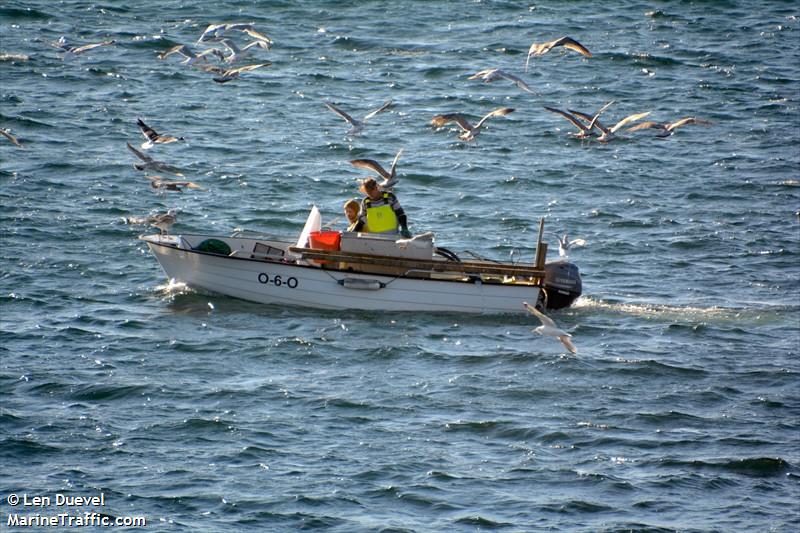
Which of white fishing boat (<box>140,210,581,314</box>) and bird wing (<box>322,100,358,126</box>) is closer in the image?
white fishing boat (<box>140,210,581,314</box>)

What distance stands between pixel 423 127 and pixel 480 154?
196 cm

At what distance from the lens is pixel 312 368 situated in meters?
16.9

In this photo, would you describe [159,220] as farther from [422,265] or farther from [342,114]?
[422,265]

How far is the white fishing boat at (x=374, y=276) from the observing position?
18.6 meters

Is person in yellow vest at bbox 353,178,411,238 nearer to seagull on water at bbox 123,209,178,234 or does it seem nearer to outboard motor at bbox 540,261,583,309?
outboard motor at bbox 540,261,583,309

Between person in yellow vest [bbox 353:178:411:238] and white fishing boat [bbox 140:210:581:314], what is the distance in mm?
220

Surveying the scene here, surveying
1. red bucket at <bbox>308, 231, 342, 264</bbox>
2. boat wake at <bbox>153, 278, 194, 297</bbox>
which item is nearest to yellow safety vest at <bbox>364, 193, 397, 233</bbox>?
red bucket at <bbox>308, 231, 342, 264</bbox>

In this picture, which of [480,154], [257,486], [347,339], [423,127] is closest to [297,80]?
[423,127]

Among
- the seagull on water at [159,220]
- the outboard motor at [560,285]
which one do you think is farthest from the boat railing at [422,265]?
the seagull on water at [159,220]

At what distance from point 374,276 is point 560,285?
2.43 meters

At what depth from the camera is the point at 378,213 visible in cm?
1881

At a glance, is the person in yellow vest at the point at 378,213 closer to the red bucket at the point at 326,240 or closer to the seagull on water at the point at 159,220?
the red bucket at the point at 326,240

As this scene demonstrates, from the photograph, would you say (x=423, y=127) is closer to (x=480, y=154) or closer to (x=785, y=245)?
(x=480, y=154)

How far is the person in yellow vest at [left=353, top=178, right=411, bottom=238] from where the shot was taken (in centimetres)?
1880
